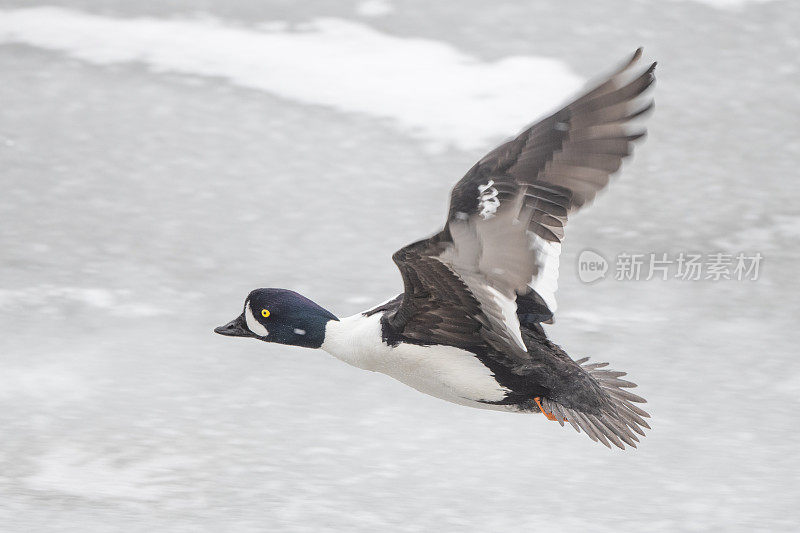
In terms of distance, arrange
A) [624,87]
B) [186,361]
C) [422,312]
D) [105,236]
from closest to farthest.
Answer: [624,87]
[422,312]
[186,361]
[105,236]

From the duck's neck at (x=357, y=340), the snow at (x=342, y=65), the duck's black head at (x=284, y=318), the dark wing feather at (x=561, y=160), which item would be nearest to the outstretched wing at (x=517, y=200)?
the dark wing feather at (x=561, y=160)

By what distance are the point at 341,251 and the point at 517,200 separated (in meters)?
2.04

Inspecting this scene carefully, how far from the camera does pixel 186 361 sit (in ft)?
12.5

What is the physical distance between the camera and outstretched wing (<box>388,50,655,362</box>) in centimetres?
241

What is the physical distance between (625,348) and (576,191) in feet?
4.77

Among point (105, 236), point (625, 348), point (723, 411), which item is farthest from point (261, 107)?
point (723, 411)

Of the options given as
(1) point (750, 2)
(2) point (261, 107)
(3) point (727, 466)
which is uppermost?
(1) point (750, 2)

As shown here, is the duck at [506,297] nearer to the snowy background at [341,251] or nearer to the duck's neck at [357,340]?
the duck's neck at [357,340]

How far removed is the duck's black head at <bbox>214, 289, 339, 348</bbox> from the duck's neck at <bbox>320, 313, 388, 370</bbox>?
3 centimetres

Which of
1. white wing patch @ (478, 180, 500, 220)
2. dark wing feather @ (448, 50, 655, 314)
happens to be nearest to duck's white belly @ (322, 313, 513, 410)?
dark wing feather @ (448, 50, 655, 314)

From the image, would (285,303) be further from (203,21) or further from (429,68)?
(203,21)

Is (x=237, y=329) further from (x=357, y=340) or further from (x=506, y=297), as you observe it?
(x=506, y=297)

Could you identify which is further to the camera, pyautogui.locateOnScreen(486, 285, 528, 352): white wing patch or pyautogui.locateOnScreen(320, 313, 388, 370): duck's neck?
pyautogui.locateOnScreen(320, 313, 388, 370): duck's neck

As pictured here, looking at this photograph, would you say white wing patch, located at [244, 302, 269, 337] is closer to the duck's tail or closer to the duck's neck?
the duck's neck
